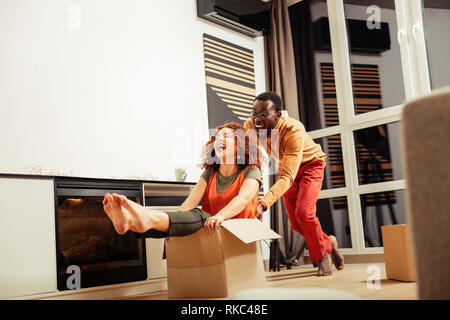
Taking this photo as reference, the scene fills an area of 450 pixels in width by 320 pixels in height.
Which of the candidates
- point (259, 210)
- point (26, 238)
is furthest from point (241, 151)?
point (26, 238)

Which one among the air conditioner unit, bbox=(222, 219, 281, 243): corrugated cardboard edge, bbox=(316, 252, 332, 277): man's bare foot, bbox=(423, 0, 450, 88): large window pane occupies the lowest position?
bbox=(316, 252, 332, 277): man's bare foot

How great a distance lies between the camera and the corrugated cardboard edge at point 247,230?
6.13 feet

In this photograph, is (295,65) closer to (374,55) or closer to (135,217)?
(374,55)

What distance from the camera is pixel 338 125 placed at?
4.13 m

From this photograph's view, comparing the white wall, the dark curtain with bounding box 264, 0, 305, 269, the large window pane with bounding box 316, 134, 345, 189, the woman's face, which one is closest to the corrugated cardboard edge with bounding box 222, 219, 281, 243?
the woman's face

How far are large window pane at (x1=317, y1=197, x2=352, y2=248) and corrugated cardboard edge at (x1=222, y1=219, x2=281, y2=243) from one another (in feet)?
7.31

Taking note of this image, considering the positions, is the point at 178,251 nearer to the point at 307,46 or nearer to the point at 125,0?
the point at 125,0

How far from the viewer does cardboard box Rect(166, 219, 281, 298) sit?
1.92 meters

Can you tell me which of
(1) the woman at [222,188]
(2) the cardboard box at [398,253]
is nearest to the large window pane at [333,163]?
(2) the cardboard box at [398,253]

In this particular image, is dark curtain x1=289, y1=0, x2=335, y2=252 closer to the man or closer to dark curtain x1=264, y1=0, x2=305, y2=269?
dark curtain x1=264, y1=0, x2=305, y2=269

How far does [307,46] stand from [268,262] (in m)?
2.09

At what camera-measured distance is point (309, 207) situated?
2.81 metres

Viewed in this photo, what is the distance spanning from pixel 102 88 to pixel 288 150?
131 centimetres
